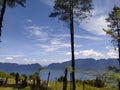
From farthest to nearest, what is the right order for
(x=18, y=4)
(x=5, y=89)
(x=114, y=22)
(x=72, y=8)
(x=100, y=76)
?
1. (x=114, y=22)
2. (x=72, y=8)
3. (x=18, y=4)
4. (x=5, y=89)
5. (x=100, y=76)

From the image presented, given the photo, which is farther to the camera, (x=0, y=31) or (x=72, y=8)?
(x=72, y=8)

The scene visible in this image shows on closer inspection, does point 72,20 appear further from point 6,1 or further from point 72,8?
point 6,1

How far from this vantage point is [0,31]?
27094 millimetres

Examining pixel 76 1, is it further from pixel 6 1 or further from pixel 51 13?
pixel 6 1

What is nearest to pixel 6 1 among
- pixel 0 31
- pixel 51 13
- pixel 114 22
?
pixel 0 31

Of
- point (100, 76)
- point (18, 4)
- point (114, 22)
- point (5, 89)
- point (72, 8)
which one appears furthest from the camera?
point (114, 22)

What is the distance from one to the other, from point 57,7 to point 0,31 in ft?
27.4

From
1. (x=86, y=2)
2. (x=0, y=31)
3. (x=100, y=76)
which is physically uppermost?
(x=86, y=2)

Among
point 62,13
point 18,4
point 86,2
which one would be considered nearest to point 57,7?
point 62,13

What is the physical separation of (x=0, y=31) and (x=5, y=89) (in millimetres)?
5517

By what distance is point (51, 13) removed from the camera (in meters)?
33.2

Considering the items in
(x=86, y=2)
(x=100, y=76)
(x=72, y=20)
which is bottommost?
(x=100, y=76)

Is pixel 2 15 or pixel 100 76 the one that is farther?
pixel 2 15

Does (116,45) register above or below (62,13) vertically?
below
